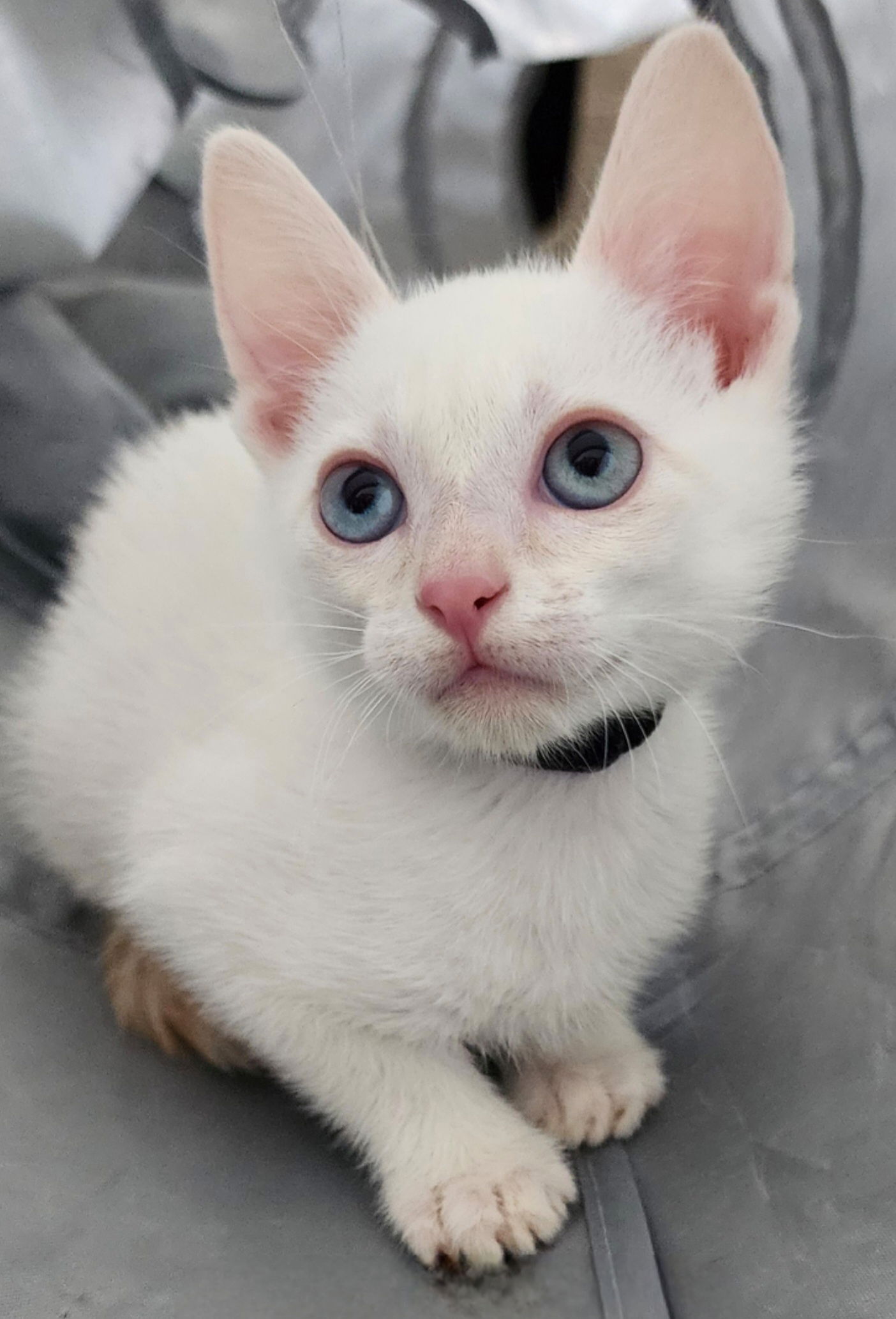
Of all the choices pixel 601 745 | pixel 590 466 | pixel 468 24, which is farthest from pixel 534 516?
pixel 468 24

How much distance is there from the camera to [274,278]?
24.0 inches

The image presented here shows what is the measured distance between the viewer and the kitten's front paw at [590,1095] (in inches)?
26.5

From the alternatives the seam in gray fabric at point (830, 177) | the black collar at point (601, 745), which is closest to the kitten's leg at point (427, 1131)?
the black collar at point (601, 745)

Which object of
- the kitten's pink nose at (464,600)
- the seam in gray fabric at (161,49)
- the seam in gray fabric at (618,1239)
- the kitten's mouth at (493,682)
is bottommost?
the seam in gray fabric at (618,1239)

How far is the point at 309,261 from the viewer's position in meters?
0.60

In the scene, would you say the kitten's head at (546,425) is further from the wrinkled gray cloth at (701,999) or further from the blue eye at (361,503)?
the wrinkled gray cloth at (701,999)

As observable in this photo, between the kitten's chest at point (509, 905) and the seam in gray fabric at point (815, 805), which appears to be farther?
the seam in gray fabric at point (815, 805)

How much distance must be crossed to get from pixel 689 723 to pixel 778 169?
0.32 m

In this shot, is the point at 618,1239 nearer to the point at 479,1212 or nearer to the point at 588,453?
the point at 479,1212

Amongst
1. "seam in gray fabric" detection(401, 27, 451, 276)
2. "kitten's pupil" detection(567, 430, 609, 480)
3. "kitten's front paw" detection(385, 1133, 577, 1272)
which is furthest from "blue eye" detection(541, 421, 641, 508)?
"seam in gray fabric" detection(401, 27, 451, 276)

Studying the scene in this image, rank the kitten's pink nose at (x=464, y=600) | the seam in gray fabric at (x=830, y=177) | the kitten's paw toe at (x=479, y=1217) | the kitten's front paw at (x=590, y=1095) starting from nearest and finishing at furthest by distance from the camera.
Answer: the kitten's pink nose at (x=464, y=600), the kitten's paw toe at (x=479, y=1217), the kitten's front paw at (x=590, y=1095), the seam in gray fabric at (x=830, y=177)

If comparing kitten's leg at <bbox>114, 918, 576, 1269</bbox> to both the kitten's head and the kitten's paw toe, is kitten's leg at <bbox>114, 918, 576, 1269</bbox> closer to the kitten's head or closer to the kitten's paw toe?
the kitten's paw toe

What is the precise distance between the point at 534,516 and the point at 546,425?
1.7 inches

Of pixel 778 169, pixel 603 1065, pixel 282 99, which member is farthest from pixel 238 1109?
pixel 282 99
